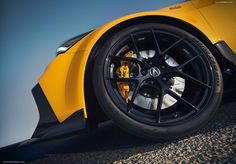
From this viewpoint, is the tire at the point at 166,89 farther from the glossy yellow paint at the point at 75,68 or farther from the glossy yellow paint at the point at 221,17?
the glossy yellow paint at the point at 221,17

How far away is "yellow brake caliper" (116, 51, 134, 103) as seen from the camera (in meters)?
1.69

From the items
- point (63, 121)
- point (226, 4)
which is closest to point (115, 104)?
point (63, 121)

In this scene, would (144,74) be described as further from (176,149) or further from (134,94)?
(176,149)

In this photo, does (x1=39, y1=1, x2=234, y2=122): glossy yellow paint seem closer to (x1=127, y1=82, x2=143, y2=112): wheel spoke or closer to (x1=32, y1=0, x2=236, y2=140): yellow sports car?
(x1=32, y1=0, x2=236, y2=140): yellow sports car

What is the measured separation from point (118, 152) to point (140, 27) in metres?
0.95

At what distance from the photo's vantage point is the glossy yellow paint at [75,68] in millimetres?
1617

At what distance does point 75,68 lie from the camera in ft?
5.50

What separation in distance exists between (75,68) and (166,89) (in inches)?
26.9

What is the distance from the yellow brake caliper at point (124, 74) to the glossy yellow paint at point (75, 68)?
270mm

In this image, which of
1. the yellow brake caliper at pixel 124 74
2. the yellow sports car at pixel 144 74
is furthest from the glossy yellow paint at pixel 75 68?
the yellow brake caliper at pixel 124 74

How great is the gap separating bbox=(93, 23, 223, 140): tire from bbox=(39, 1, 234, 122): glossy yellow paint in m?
0.09

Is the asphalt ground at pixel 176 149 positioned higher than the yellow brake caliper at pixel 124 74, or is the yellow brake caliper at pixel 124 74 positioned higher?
the yellow brake caliper at pixel 124 74

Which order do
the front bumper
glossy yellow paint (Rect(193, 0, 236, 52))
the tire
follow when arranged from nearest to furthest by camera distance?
the tire → the front bumper → glossy yellow paint (Rect(193, 0, 236, 52))

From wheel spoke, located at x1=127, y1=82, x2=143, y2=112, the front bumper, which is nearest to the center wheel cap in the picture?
wheel spoke, located at x1=127, y1=82, x2=143, y2=112
